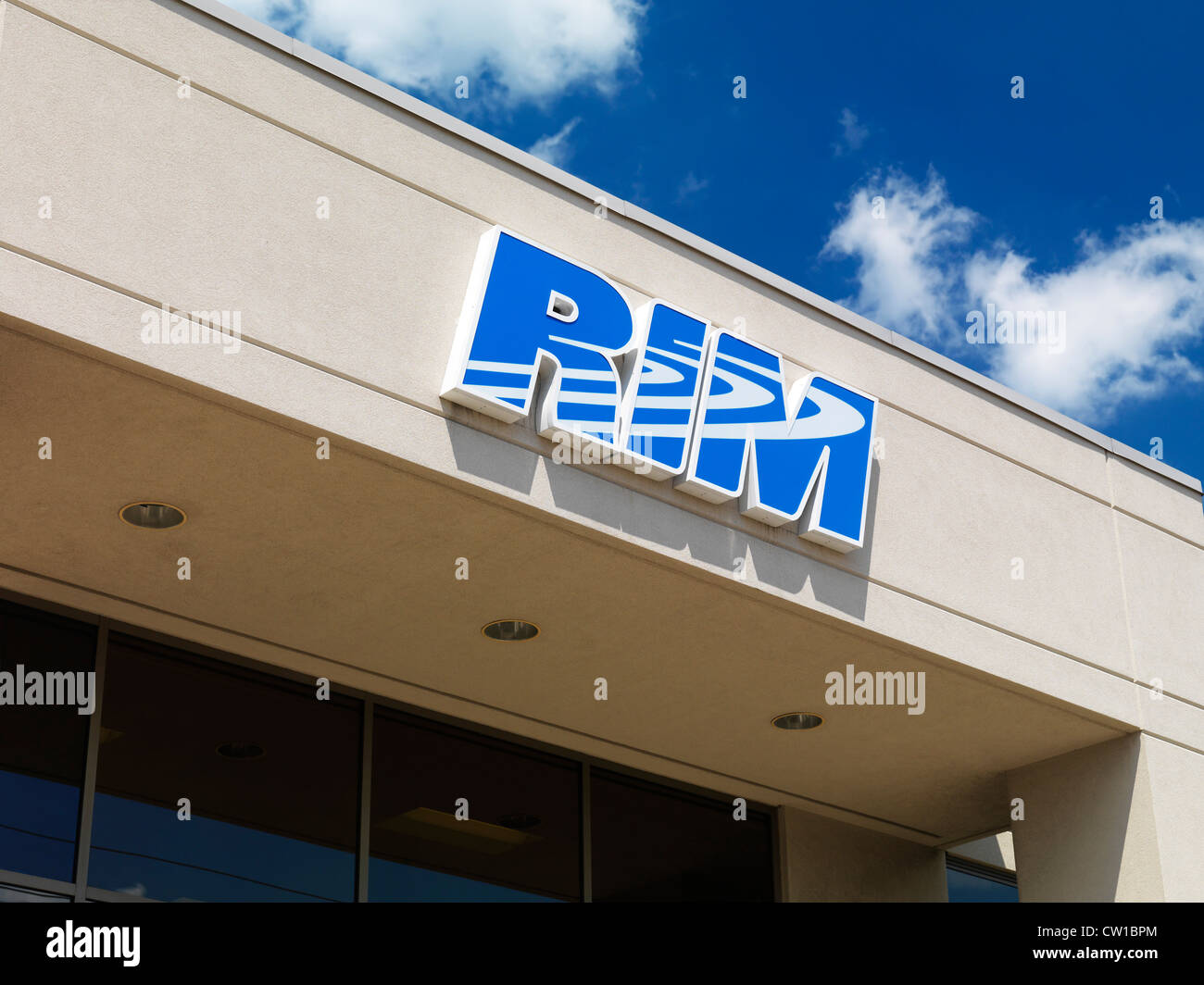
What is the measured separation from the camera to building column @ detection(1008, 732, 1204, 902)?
9.98 metres

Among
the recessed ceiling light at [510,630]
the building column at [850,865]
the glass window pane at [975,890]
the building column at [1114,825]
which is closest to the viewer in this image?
the recessed ceiling light at [510,630]

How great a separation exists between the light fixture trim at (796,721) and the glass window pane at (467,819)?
1633 millimetres

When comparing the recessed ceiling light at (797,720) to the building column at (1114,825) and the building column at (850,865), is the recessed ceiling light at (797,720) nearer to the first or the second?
the building column at (850,865)

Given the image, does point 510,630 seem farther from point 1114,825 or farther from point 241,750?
point 1114,825

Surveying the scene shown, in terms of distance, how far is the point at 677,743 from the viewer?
10516 mm

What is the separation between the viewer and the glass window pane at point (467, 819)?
9.62 meters

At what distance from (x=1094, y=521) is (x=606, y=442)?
4.56 m

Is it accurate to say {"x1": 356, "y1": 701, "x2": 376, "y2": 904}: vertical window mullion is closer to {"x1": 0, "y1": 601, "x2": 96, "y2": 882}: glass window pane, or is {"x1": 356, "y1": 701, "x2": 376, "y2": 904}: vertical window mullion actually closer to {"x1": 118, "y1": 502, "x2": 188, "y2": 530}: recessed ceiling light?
{"x1": 0, "y1": 601, "x2": 96, "y2": 882}: glass window pane

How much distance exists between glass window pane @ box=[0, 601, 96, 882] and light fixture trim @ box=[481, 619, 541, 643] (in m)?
2.36

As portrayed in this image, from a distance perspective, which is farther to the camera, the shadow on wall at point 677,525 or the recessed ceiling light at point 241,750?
the recessed ceiling light at point 241,750

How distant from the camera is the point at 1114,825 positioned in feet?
33.6

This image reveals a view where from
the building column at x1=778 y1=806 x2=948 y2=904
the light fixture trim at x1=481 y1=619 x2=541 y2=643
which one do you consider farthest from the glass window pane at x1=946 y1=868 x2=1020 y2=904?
the light fixture trim at x1=481 y1=619 x2=541 y2=643

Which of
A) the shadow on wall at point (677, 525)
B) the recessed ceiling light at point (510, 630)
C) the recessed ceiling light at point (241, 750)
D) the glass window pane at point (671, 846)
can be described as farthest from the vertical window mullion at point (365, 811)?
the shadow on wall at point (677, 525)

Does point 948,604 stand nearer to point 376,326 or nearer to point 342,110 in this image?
point 376,326
